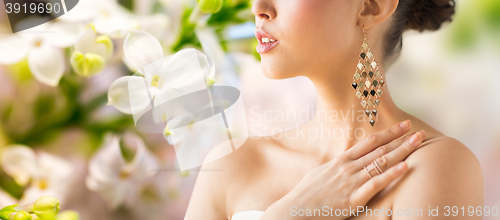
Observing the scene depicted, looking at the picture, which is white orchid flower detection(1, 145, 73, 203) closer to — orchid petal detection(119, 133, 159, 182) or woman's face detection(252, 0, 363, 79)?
orchid petal detection(119, 133, 159, 182)

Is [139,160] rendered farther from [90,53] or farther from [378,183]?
[378,183]

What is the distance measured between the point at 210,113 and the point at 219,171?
23 cm

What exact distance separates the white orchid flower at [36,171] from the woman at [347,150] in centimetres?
29

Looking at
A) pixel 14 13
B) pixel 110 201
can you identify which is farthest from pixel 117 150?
pixel 14 13

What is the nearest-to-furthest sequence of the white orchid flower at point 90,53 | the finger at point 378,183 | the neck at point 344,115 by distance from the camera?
1. the white orchid flower at point 90,53
2. the finger at point 378,183
3. the neck at point 344,115

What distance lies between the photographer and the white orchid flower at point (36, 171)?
0.51 metres

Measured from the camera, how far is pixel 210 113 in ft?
1.94

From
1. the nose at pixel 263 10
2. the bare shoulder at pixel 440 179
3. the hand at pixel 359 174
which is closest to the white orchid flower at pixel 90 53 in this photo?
the nose at pixel 263 10

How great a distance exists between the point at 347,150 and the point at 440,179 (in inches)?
5.8

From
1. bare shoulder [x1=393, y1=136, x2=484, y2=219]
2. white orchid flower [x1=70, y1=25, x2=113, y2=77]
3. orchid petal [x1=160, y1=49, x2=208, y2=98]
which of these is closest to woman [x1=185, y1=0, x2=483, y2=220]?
bare shoulder [x1=393, y1=136, x2=484, y2=219]

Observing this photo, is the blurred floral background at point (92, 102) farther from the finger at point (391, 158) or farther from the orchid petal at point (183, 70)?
the finger at point (391, 158)

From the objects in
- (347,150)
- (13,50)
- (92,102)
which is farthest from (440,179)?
(13,50)

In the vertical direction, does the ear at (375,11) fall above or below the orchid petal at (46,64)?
above

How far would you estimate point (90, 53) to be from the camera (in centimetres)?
47
